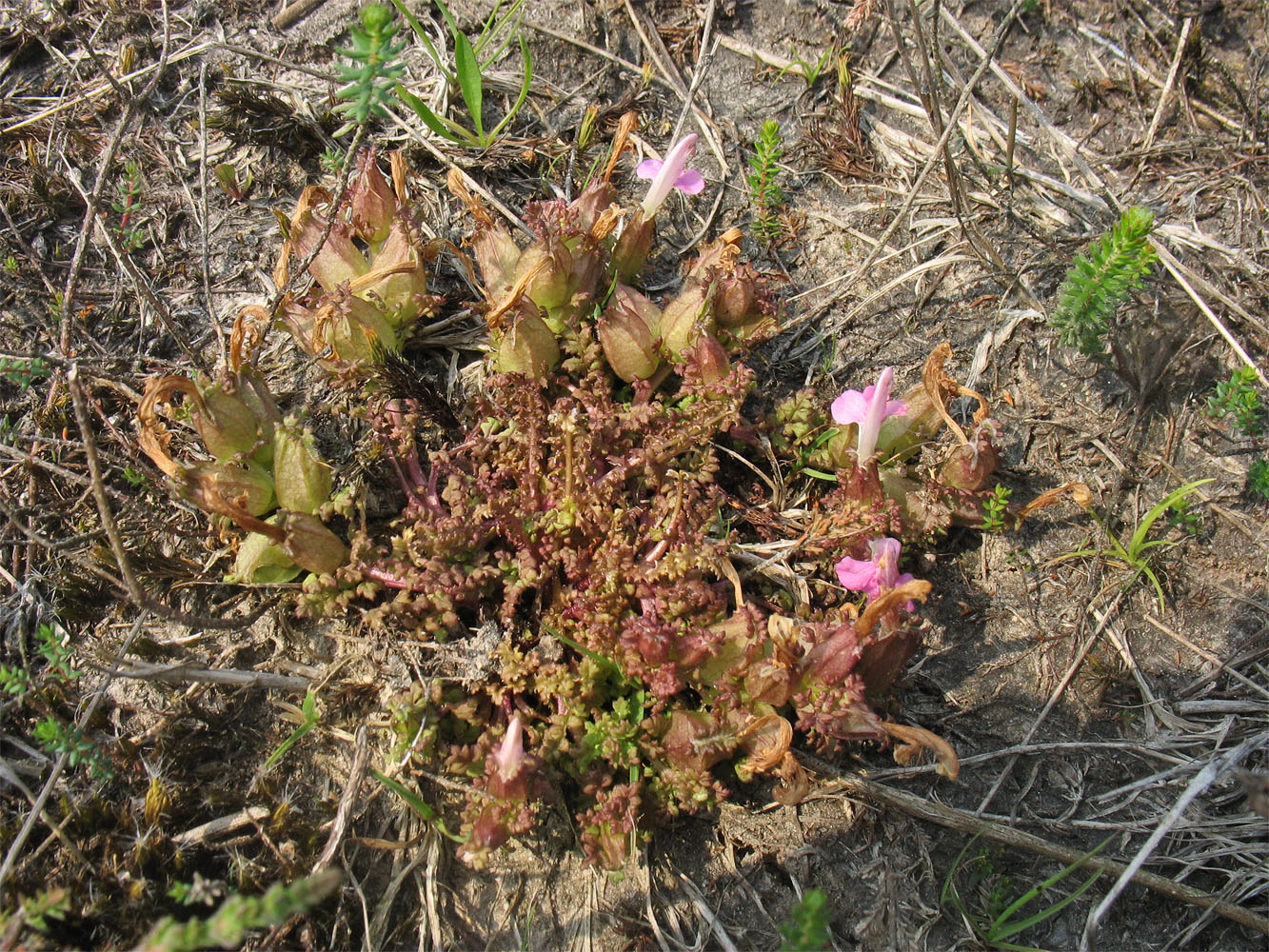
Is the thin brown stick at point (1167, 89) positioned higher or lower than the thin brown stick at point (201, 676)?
higher

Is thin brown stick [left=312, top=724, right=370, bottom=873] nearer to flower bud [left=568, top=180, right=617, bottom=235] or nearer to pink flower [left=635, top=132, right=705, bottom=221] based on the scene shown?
flower bud [left=568, top=180, right=617, bottom=235]

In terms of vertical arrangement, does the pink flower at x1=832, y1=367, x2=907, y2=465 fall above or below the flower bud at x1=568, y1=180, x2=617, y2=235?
below

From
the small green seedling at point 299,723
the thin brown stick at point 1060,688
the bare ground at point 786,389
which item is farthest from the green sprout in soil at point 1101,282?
the small green seedling at point 299,723

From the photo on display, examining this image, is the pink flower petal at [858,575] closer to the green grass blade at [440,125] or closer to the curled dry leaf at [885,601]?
the curled dry leaf at [885,601]

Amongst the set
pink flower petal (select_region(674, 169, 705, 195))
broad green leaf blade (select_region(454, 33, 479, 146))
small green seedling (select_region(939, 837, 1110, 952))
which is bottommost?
small green seedling (select_region(939, 837, 1110, 952))

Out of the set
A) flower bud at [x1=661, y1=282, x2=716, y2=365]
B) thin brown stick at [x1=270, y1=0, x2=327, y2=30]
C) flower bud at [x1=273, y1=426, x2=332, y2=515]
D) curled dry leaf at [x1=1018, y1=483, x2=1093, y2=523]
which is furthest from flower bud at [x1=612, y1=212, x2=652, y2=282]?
thin brown stick at [x1=270, y1=0, x2=327, y2=30]

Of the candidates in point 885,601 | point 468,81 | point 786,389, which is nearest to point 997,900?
point 885,601
